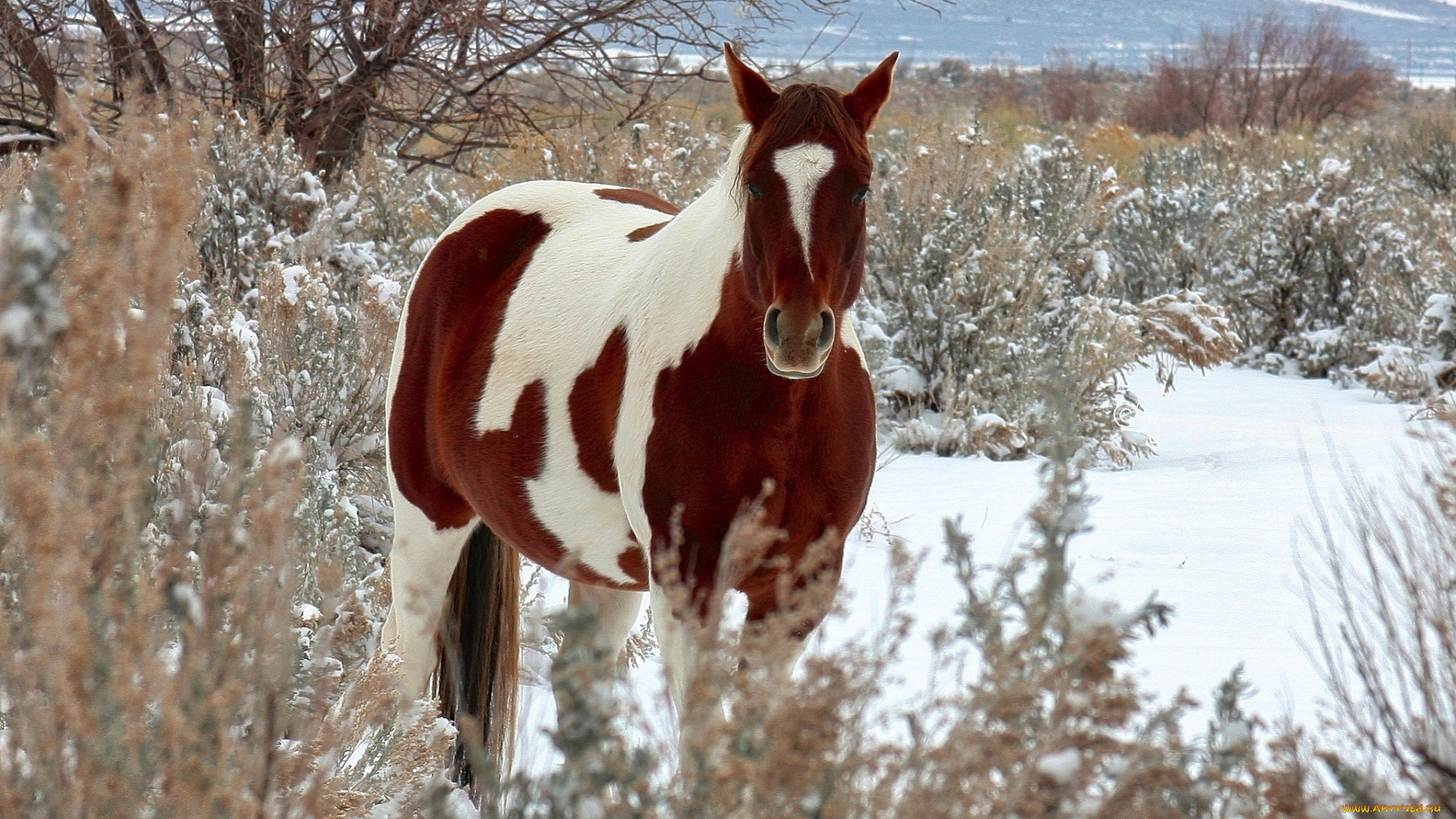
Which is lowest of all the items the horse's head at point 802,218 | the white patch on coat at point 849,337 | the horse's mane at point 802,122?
the white patch on coat at point 849,337

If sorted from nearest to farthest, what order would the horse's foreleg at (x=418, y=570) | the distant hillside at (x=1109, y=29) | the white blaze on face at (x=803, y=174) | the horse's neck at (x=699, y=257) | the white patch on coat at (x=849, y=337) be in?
1. the white blaze on face at (x=803, y=174)
2. the horse's neck at (x=699, y=257)
3. the white patch on coat at (x=849, y=337)
4. the horse's foreleg at (x=418, y=570)
5. the distant hillside at (x=1109, y=29)

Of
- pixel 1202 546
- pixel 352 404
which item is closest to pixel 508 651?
pixel 352 404

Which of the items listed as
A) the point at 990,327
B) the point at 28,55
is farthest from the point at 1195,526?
the point at 28,55

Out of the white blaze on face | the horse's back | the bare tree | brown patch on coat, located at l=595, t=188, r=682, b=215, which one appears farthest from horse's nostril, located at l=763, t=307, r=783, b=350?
the bare tree

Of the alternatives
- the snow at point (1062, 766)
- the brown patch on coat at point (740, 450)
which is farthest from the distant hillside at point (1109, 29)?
the snow at point (1062, 766)

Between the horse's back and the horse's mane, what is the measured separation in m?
0.51

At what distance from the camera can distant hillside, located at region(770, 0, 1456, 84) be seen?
102812 millimetres

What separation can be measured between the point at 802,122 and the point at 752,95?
0.68 ft

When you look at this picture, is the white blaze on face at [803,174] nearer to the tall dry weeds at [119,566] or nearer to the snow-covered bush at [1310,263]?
the tall dry weeds at [119,566]

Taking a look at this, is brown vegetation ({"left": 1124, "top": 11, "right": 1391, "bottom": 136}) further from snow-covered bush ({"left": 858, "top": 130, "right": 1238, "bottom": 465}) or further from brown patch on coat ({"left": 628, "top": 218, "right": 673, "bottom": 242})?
brown patch on coat ({"left": 628, "top": 218, "right": 673, "bottom": 242})

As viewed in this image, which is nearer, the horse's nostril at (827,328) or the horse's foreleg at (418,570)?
the horse's nostril at (827,328)

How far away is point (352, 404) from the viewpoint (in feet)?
15.1

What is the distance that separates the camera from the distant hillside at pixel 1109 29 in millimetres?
102812

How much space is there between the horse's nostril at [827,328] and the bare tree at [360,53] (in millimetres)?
4318
